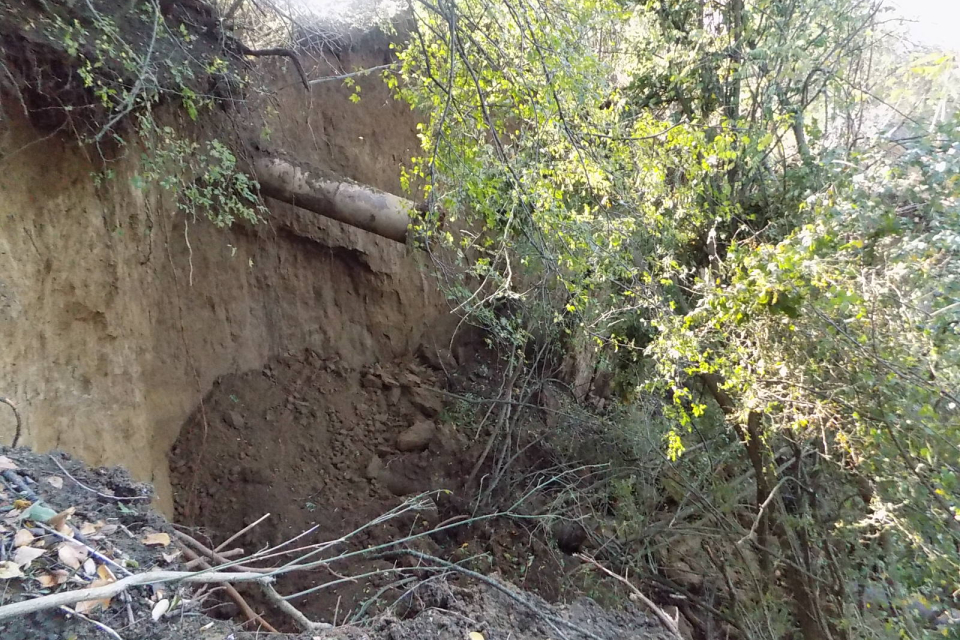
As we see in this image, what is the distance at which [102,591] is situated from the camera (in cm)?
127

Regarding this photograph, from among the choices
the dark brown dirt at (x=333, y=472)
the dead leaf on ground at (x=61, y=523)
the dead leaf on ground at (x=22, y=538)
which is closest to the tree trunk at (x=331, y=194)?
the dark brown dirt at (x=333, y=472)

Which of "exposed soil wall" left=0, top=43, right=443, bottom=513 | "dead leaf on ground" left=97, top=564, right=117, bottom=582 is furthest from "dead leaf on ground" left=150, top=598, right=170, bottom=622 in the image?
"exposed soil wall" left=0, top=43, right=443, bottom=513

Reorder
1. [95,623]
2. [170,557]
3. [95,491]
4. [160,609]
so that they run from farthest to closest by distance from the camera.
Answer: [95,491], [170,557], [160,609], [95,623]

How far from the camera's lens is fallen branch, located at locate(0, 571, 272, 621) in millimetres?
1130

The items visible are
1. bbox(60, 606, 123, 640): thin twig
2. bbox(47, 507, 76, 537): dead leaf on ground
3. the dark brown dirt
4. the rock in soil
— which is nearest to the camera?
bbox(60, 606, 123, 640): thin twig

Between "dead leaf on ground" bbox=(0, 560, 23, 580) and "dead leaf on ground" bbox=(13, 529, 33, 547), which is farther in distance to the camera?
"dead leaf on ground" bbox=(13, 529, 33, 547)

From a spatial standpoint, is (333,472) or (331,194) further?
(333,472)

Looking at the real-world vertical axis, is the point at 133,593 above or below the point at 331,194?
below

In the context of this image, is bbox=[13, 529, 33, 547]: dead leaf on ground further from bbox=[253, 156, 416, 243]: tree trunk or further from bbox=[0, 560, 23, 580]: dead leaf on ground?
bbox=[253, 156, 416, 243]: tree trunk

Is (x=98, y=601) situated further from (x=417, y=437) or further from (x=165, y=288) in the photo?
(x=417, y=437)

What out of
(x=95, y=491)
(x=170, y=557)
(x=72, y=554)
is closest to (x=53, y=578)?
(x=72, y=554)

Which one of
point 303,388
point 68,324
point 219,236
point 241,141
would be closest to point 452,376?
point 303,388

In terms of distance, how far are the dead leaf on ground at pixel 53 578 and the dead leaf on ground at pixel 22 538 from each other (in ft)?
0.37

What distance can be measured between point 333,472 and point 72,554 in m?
3.60
